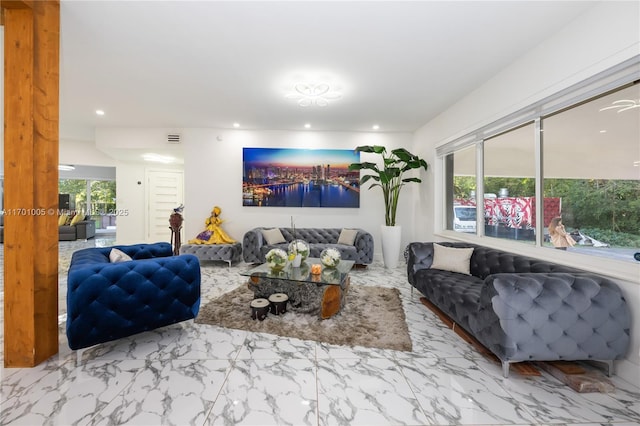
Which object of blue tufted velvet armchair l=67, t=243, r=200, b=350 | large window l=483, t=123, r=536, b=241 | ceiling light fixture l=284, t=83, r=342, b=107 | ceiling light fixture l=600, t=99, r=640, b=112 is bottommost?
Result: blue tufted velvet armchair l=67, t=243, r=200, b=350

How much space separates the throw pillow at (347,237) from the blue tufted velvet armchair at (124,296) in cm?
310

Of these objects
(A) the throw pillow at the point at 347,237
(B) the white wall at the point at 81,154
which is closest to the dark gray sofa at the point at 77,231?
(B) the white wall at the point at 81,154

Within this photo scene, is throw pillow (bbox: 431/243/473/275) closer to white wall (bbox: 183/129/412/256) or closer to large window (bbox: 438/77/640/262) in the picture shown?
large window (bbox: 438/77/640/262)

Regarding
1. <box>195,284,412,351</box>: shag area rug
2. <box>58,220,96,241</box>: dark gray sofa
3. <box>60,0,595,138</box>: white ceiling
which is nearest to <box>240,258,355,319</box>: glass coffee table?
<box>195,284,412,351</box>: shag area rug

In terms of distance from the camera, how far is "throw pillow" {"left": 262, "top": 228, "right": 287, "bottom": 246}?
5.05 metres

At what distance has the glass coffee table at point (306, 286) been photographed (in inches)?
108

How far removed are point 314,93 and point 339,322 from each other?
2.97 meters

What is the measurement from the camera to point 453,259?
10.5 ft

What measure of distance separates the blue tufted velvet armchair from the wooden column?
0.94 feet

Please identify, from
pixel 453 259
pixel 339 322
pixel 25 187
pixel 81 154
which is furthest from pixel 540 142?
pixel 81 154

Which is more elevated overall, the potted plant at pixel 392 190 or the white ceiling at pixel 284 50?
the white ceiling at pixel 284 50

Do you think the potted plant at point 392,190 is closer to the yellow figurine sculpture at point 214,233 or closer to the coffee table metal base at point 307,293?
the coffee table metal base at point 307,293

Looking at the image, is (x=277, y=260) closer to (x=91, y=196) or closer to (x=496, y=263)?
(x=496, y=263)

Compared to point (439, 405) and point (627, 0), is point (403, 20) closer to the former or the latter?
point (627, 0)
